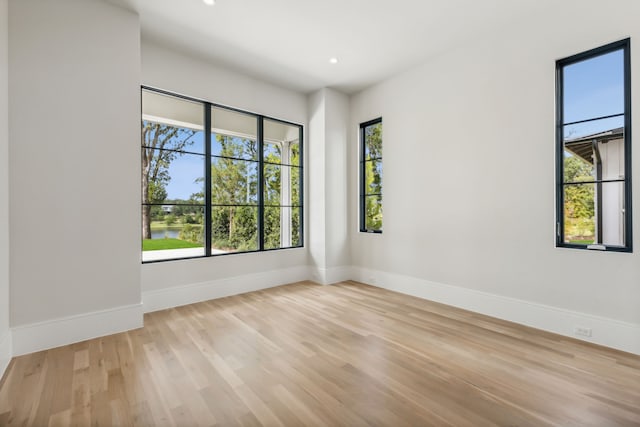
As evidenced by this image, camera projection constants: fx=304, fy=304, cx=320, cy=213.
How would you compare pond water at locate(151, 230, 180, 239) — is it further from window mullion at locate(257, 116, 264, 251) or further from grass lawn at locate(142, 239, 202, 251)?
window mullion at locate(257, 116, 264, 251)

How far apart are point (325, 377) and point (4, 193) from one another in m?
2.90

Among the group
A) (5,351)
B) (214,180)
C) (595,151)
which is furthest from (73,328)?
(595,151)

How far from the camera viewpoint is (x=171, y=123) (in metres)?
4.01

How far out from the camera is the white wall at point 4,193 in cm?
235

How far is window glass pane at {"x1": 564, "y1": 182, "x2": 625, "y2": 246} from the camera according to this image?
8.86 feet

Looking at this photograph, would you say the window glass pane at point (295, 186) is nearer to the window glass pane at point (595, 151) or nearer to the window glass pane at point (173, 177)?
the window glass pane at point (173, 177)

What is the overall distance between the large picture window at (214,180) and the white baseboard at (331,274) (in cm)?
61

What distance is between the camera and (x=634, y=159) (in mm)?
2555

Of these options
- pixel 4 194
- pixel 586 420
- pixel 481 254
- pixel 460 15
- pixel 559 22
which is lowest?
pixel 586 420

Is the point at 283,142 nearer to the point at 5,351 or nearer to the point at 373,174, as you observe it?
the point at 373,174

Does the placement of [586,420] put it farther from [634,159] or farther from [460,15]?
[460,15]

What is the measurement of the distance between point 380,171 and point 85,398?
4231mm

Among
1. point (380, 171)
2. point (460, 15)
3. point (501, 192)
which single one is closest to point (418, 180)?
point (380, 171)

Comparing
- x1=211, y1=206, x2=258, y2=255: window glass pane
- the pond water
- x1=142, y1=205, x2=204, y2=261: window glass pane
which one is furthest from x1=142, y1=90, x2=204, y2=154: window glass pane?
the pond water
